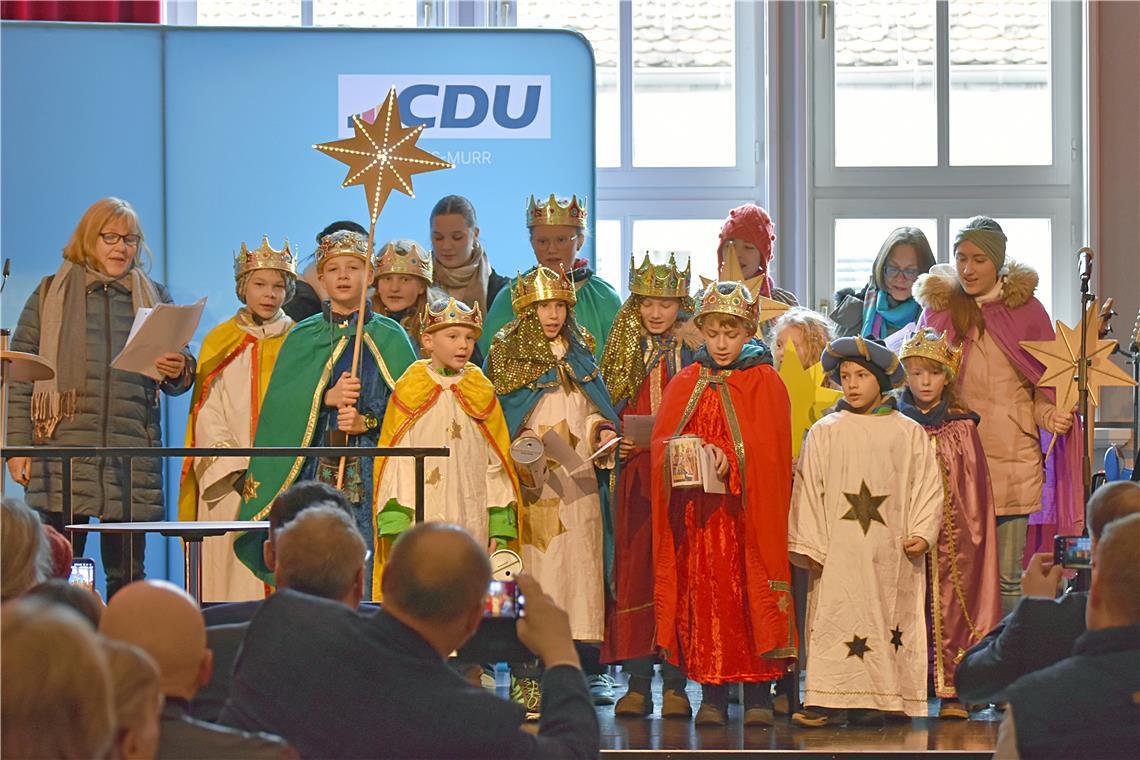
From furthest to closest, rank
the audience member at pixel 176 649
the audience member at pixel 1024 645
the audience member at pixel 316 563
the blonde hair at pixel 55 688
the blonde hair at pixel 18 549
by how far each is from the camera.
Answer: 1. the audience member at pixel 1024 645
2. the blonde hair at pixel 18 549
3. the audience member at pixel 316 563
4. the audience member at pixel 176 649
5. the blonde hair at pixel 55 688

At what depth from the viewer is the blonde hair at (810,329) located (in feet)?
22.7

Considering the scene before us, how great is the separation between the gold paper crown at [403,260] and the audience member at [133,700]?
442cm

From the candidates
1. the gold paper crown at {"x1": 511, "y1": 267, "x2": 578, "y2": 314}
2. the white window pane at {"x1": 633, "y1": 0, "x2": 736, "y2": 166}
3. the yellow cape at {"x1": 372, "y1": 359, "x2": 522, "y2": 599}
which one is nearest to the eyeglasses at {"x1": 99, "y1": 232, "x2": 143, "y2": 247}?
the yellow cape at {"x1": 372, "y1": 359, "x2": 522, "y2": 599}

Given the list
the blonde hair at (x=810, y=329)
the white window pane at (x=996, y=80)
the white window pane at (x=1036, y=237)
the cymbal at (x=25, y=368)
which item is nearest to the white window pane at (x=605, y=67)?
the white window pane at (x=996, y=80)

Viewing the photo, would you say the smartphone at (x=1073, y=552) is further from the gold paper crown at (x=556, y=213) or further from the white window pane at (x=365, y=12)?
the white window pane at (x=365, y=12)

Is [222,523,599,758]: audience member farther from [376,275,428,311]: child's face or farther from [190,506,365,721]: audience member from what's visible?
[376,275,428,311]: child's face

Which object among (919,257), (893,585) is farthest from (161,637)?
(919,257)

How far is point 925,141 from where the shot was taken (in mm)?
9773

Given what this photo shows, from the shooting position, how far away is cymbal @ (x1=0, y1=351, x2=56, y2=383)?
19.2 feet

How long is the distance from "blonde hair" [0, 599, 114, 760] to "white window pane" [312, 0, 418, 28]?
7813mm

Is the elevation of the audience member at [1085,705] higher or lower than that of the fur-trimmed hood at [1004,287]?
lower

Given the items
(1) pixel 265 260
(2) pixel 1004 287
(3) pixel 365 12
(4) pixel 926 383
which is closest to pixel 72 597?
(1) pixel 265 260

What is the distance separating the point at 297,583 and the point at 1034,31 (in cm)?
761

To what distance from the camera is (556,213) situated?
22.7ft
